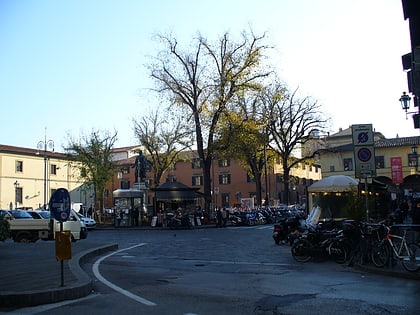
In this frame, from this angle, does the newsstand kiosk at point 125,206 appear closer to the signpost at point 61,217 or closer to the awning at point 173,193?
the awning at point 173,193

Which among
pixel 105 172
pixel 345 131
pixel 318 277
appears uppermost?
pixel 345 131

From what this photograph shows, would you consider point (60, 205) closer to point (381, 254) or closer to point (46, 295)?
point (46, 295)

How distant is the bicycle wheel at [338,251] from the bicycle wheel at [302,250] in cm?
66

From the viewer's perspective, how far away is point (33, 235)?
79.8 feet

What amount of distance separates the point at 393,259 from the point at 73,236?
16.3 meters

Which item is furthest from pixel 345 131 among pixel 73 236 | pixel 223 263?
pixel 223 263

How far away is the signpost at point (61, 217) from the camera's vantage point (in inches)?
379

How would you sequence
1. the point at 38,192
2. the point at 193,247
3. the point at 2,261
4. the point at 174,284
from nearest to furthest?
the point at 174,284 < the point at 2,261 < the point at 193,247 < the point at 38,192

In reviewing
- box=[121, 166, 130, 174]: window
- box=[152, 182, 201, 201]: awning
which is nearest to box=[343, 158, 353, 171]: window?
box=[152, 182, 201, 201]: awning

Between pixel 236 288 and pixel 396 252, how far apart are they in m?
4.38

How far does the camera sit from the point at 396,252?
1180 cm

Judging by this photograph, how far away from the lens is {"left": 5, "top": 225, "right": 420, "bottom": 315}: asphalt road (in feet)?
25.9

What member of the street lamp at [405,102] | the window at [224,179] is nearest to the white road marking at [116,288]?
the street lamp at [405,102]

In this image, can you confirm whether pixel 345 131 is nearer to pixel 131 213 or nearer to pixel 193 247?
pixel 131 213
